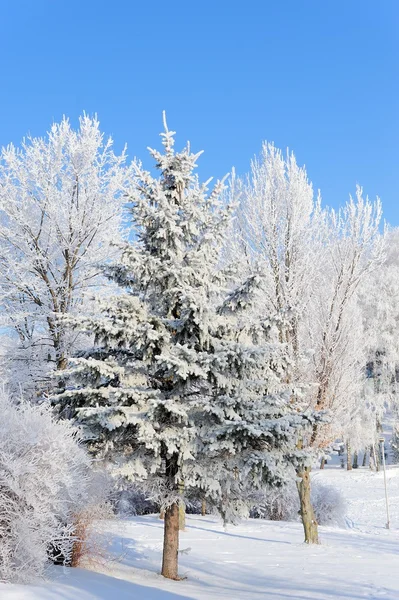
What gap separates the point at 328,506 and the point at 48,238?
1309 cm

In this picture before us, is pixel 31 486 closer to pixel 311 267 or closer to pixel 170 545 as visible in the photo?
pixel 170 545

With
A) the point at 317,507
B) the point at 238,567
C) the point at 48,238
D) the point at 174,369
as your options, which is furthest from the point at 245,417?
the point at 317,507

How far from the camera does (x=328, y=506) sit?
18.1 m

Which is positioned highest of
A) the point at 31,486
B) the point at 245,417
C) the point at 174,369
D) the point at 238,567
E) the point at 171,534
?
the point at 174,369

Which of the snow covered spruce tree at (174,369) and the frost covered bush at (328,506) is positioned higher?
the snow covered spruce tree at (174,369)

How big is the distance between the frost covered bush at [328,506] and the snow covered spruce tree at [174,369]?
11025mm

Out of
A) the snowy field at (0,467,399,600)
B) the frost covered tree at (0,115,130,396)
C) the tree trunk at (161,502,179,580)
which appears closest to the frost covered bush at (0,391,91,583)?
the snowy field at (0,467,399,600)

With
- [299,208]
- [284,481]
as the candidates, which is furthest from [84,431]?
[299,208]

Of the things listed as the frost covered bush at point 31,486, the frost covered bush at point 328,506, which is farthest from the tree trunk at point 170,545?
the frost covered bush at point 328,506

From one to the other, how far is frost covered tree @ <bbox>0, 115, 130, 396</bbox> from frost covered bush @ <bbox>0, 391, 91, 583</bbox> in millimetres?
5112

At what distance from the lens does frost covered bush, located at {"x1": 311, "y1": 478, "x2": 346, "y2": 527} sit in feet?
58.8

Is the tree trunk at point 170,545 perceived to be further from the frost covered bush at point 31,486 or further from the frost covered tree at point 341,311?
the frost covered tree at point 341,311

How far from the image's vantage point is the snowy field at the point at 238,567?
22.8 ft

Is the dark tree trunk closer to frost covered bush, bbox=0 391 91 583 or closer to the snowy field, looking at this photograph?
the snowy field
